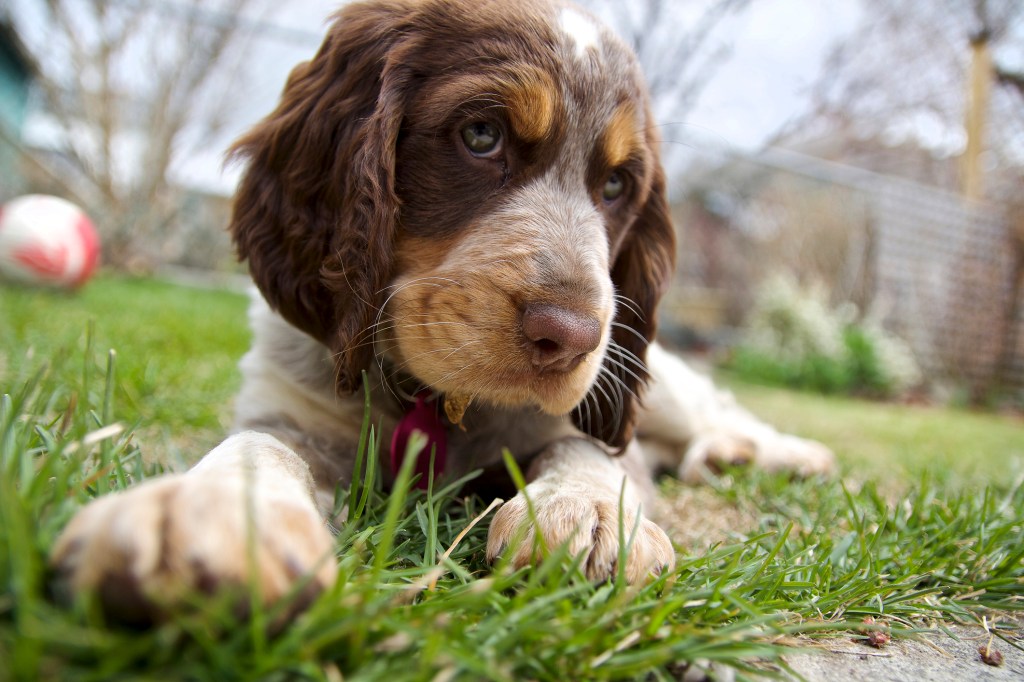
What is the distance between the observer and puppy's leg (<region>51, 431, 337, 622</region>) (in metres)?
0.89

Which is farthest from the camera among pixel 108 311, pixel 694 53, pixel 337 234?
pixel 694 53

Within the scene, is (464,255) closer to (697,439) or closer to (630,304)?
(630,304)

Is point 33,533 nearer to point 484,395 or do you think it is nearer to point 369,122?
point 484,395

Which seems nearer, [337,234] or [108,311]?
[337,234]

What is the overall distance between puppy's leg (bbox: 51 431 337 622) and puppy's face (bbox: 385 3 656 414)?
0.72 metres

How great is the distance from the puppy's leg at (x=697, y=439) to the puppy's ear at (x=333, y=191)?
5.17 ft

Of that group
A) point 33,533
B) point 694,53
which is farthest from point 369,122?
point 694,53

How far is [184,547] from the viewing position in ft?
3.04

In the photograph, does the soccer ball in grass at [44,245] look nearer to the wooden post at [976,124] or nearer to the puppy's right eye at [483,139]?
the puppy's right eye at [483,139]

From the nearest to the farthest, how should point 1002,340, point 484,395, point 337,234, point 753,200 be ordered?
point 484,395 < point 337,234 < point 1002,340 < point 753,200

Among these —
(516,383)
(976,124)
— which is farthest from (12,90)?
(976,124)

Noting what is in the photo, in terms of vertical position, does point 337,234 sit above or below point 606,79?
below

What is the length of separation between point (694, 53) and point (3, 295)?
807 cm

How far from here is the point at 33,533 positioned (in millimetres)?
969
